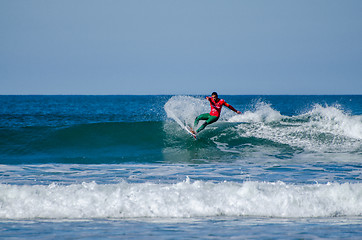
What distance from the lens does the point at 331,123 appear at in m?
17.4

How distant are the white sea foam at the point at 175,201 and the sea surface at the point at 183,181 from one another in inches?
0.7

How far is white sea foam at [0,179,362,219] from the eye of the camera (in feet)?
21.7

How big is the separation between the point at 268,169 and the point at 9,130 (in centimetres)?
1183

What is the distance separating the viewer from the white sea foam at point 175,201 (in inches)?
260

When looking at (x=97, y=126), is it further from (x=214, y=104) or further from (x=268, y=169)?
(x=268, y=169)

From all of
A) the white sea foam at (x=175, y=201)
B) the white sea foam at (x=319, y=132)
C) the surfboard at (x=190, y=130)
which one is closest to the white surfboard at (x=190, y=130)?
the surfboard at (x=190, y=130)

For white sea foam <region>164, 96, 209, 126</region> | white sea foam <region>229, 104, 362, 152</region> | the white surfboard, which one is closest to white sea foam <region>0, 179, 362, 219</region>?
white sea foam <region>229, 104, 362, 152</region>

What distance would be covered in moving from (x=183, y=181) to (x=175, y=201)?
37.3 inches

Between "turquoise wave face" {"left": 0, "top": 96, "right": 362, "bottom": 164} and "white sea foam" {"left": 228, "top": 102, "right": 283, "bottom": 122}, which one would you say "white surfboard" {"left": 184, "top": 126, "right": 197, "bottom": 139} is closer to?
"turquoise wave face" {"left": 0, "top": 96, "right": 362, "bottom": 164}

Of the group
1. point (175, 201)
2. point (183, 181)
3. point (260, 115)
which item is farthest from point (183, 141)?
point (175, 201)

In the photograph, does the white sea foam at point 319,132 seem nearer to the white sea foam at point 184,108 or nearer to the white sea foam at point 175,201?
the white sea foam at point 184,108

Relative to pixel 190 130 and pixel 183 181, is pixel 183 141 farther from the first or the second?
pixel 183 181

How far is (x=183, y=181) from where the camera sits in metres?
7.78

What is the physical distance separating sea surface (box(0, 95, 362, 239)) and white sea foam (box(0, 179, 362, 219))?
0.06ft
